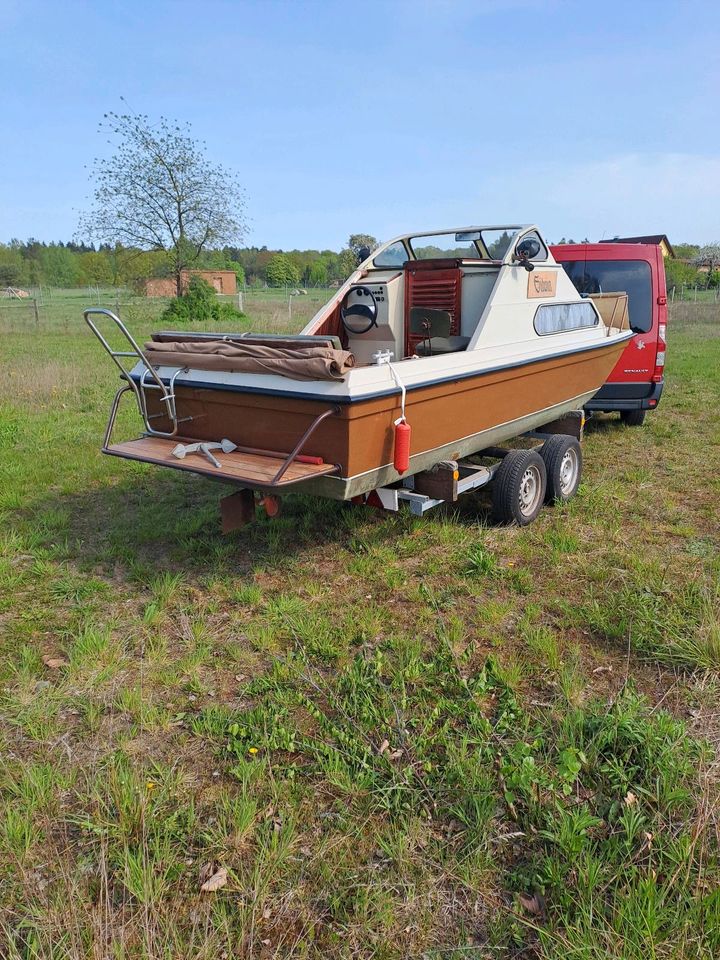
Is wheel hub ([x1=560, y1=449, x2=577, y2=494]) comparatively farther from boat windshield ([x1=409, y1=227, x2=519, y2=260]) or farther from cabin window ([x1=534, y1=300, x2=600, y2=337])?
boat windshield ([x1=409, y1=227, x2=519, y2=260])

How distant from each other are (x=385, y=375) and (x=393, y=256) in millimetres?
2712

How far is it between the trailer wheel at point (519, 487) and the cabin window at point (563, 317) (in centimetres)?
109

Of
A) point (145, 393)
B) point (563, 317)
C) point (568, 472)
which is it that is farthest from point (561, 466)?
point (145, 393)

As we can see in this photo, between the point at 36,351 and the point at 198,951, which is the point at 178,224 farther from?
the point at 198,951

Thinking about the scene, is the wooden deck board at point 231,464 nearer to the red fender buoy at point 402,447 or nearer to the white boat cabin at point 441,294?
the red fender buoy at point 402,447

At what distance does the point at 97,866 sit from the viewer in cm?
212

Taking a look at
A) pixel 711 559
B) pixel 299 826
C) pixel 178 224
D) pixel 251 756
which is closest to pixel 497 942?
pixel 299 826

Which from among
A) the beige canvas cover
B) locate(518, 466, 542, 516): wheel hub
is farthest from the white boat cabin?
the beige canvas cover

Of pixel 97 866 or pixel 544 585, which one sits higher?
pixel 544 585

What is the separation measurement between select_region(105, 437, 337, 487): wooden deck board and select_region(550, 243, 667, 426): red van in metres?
5.06

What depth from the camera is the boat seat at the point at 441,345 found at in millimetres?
5398

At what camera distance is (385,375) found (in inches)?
141

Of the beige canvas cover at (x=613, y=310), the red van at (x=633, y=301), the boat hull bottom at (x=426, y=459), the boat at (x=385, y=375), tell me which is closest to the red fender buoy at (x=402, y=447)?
the boat at (x=385, y=375)

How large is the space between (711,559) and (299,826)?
10.3 feet
